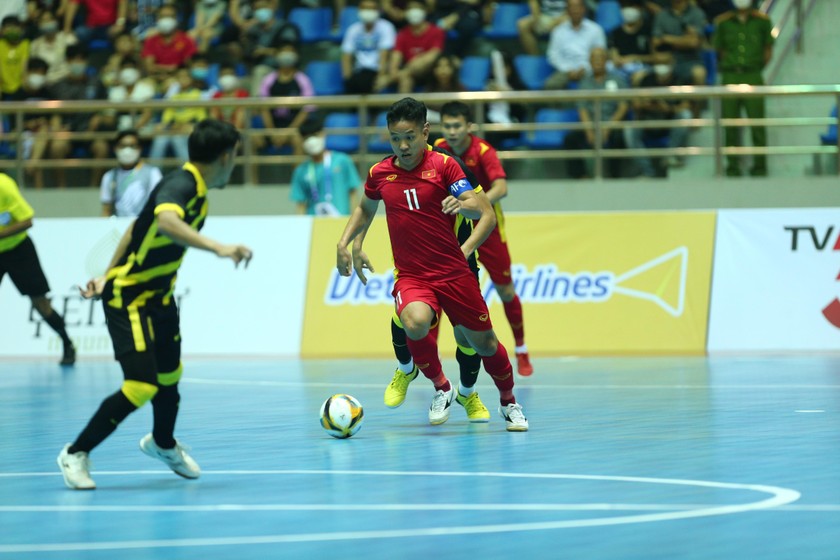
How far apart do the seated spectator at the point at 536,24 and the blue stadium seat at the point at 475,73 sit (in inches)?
26.3

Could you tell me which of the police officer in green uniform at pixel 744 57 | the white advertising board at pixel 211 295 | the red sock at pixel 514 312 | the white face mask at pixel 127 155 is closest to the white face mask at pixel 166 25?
the white face mask at pixel 127 155

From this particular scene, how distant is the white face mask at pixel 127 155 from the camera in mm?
17266

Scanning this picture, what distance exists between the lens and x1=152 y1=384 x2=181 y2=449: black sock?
707 centimetres

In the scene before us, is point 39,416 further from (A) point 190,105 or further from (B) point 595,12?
(B) point 595,12

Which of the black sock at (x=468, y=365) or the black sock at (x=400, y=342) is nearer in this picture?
the black sock at (x=468, y=365)

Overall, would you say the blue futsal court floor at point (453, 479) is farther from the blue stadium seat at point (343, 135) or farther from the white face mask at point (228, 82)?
the white face mask at point (228, 82)

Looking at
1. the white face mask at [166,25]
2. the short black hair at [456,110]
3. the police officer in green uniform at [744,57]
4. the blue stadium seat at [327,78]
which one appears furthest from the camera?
the white face mask at [166,25]

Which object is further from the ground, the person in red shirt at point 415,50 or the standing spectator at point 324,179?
the person in red shirt at point 415,50

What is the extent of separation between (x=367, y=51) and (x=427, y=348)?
11019 mm

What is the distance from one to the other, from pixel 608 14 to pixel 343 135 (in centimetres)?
426

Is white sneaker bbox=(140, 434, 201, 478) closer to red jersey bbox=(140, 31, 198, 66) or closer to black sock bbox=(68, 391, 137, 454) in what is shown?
black sock bbox=(68, 391, 137, 454)

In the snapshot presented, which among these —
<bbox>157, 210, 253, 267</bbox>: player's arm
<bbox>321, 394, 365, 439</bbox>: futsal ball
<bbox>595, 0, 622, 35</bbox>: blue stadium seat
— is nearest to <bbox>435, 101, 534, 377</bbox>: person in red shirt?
<bbox>321, 394, 365, 439</bbox>: futsal ball

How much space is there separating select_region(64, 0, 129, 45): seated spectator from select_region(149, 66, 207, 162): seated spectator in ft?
8.87

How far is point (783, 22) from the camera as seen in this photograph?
19828mm
